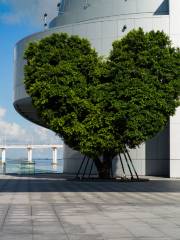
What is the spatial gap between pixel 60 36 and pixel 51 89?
Result: 4.32 meters

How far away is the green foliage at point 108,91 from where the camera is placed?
91.4 ft

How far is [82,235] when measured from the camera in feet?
35.5

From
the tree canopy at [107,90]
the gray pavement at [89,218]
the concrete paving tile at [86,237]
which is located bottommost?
the gray pavement at [89,218]

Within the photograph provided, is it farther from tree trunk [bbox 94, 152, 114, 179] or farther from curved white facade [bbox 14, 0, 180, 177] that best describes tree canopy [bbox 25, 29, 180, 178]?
curved white facade [bbox 14, 0, 180, 177]

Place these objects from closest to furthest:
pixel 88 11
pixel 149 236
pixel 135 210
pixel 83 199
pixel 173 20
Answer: pixel 149 236 → pixel 135 210 → pixel 83 199 → pixel 173 20 → pixel 88 11

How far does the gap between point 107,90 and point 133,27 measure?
503 inches

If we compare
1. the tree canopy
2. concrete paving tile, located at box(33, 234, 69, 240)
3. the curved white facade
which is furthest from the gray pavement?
the curved white facade

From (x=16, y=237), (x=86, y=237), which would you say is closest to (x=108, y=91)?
(x=86, y=237)

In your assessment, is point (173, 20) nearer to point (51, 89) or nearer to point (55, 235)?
point (51, 89)

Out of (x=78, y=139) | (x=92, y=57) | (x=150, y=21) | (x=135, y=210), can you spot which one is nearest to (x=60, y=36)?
(x=92, y=57)

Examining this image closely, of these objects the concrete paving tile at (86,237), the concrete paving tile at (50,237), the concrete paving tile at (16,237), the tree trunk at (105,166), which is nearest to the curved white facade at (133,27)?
the tree trunk at (105,166)

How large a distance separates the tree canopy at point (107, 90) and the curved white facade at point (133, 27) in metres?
8.96

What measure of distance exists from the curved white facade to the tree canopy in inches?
353

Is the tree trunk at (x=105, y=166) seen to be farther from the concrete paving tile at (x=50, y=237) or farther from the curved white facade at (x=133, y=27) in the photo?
the concrete paving tile at (x=50, y=237)
